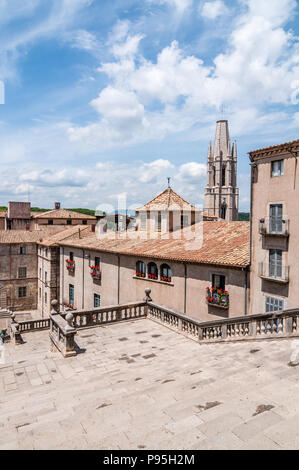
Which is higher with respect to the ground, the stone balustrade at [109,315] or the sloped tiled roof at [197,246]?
the sloped tiled roof at [197,246]

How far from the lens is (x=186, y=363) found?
34.3 ft

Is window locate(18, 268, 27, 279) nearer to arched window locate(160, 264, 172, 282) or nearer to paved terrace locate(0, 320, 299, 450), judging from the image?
arched window locate(160, 264, 172, 282)

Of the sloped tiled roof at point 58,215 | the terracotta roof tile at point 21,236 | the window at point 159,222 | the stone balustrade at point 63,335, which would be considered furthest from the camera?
the sloped tiled roof at point 58,215

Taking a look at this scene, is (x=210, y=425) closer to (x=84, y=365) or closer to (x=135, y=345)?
(x=84, y=365)

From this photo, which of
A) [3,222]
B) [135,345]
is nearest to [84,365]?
[135,345]

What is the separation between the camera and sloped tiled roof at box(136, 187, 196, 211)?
32406 mm

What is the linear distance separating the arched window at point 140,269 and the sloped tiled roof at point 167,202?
351 inches

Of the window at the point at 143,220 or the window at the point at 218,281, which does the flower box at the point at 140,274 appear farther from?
the window at the point at 143,220

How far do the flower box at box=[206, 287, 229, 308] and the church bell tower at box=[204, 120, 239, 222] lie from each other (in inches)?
2642

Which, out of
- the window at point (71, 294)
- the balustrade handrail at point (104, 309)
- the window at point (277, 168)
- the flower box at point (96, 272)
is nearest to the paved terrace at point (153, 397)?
the balustrade handrail at point (104, 309)

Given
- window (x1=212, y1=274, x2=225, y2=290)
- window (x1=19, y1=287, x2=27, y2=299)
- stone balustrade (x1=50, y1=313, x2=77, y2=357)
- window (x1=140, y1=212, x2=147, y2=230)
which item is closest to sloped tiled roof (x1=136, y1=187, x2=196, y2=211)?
window (x1=140, y1=212, x2=147, y2=230)

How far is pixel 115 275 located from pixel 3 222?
135 feet

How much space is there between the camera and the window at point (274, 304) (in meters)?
16.9

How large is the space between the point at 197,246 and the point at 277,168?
806cm
